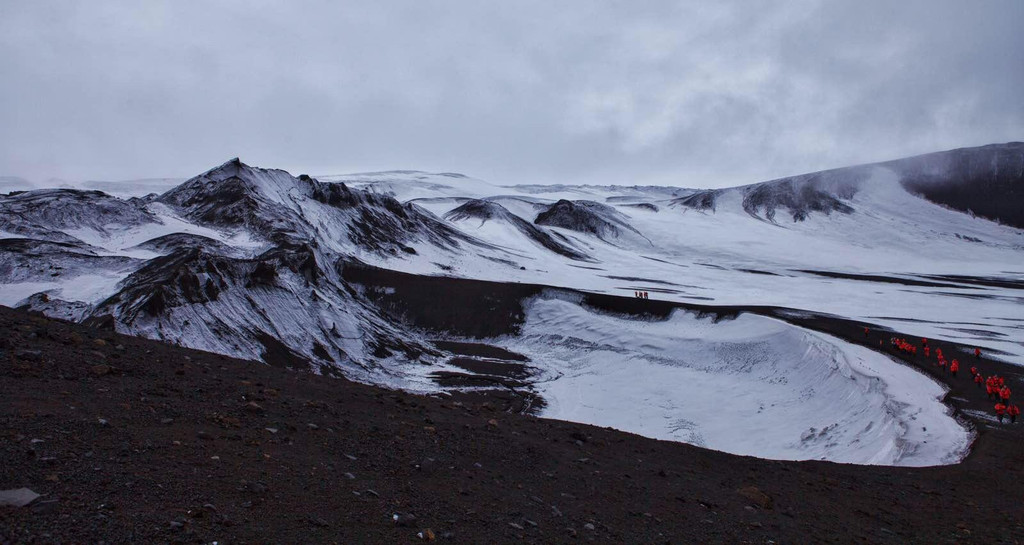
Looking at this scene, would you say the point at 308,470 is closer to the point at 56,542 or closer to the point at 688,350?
the point at 56,542

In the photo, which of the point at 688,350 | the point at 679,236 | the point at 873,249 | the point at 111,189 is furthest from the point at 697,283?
the point at 111,189

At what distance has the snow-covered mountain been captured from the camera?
23.3m

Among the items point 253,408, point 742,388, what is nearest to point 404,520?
point 253,408

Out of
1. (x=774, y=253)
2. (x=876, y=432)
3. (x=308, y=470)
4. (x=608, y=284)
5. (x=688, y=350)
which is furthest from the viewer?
(x=774, y=253)

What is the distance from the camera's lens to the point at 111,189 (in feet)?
392

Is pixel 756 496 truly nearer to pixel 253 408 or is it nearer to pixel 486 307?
pixel 253 408

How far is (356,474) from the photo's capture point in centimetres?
811

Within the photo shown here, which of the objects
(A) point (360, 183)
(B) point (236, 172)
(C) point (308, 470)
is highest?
(A) point (360, 183)

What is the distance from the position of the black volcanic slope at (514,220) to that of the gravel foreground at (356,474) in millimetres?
75097

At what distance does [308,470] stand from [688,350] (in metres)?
29.9

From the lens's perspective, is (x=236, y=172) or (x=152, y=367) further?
(x=236, y=172)

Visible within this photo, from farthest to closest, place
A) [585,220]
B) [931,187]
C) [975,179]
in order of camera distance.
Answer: [931,187] < [975,179] < [585,220]

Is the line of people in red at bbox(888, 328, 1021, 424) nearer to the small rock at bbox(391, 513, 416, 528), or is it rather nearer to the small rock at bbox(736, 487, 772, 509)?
the small rock at bbox(736, 487, 772, 509)

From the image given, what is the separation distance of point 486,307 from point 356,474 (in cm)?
3580
